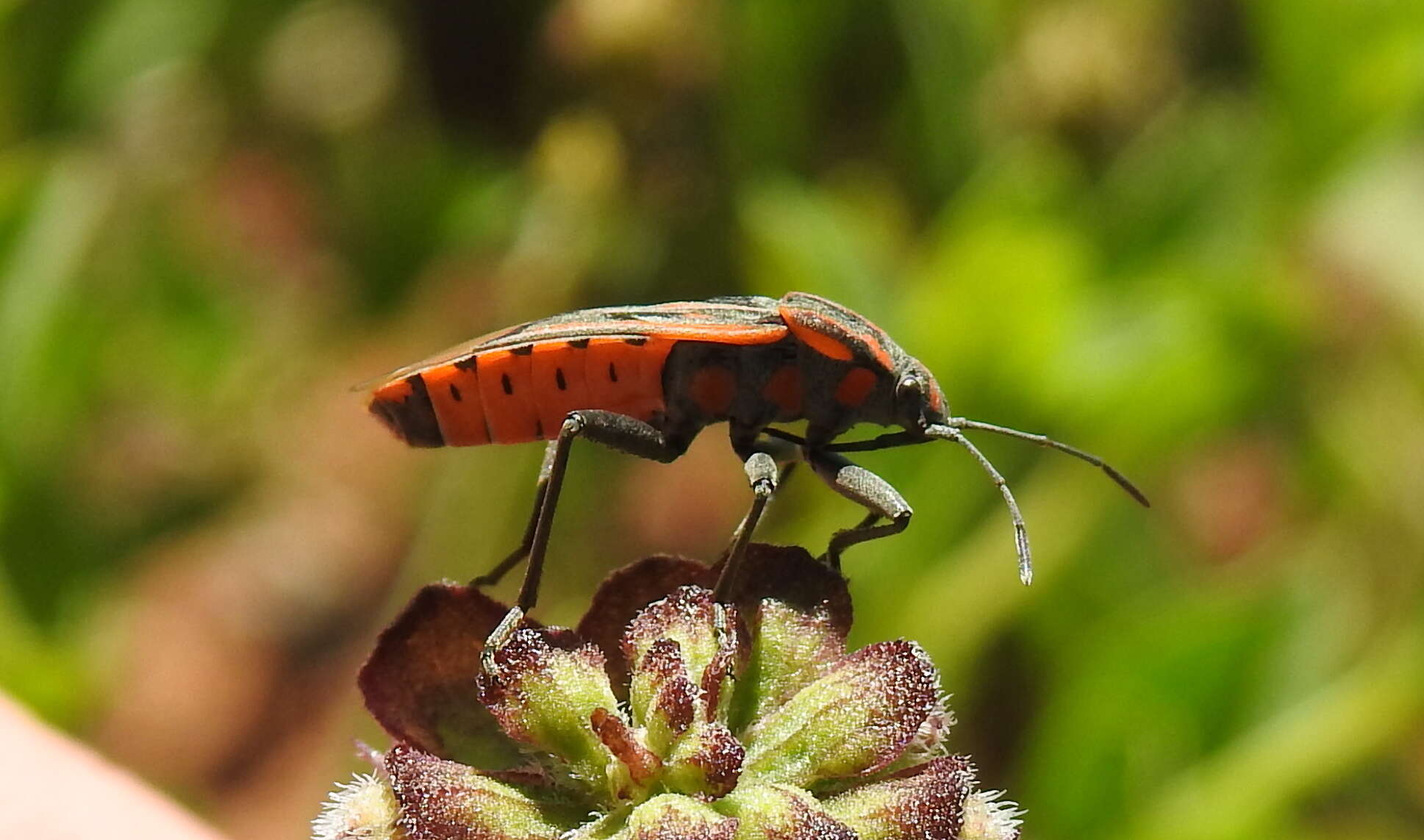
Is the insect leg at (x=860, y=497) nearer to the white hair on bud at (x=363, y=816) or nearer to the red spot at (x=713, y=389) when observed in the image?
the red spot at (x=713, y=389)

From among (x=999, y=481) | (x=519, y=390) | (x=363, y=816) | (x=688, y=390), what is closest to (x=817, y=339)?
(x=688, y=390)

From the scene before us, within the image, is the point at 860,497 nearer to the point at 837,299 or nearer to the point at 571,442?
the point at 571,442

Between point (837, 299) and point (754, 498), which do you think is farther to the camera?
point (837, 299)

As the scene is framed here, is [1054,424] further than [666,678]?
Yes

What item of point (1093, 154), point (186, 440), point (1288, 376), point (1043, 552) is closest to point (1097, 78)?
point (1093, 154)

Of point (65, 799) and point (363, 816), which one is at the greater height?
point (65, 799)

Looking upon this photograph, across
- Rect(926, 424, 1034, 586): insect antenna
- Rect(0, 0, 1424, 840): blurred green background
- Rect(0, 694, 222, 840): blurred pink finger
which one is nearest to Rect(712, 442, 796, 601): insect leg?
Rect(926, 424, 1034, 586): insect antenna

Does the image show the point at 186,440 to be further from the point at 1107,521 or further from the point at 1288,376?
the point at 1288,376
